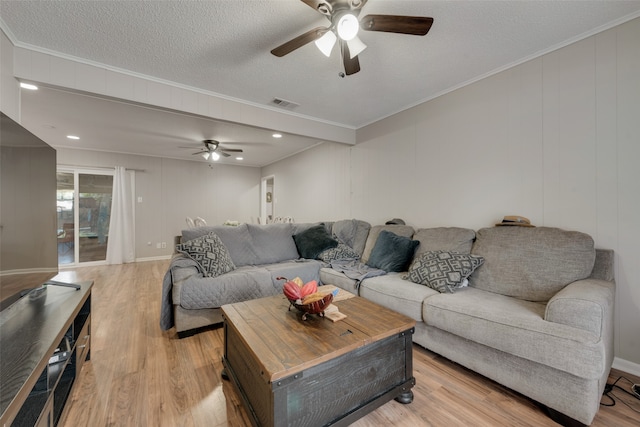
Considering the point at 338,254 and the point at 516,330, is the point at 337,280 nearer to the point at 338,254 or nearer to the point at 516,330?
the point at 338,254

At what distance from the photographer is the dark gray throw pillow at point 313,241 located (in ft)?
11.2

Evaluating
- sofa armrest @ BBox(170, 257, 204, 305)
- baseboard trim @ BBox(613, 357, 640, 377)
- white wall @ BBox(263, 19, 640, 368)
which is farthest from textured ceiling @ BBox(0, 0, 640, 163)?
baseboard trim @ BBox(613, 357, 640, 377)

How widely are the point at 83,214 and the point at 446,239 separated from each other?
6.78 meters

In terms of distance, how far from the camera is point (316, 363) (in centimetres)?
117

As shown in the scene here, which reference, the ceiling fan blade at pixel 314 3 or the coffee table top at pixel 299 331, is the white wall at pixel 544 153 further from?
the ceiling fan blade at pixel 314 3

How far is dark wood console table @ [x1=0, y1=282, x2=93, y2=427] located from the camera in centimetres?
87

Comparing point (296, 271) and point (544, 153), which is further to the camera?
point (296, 271)

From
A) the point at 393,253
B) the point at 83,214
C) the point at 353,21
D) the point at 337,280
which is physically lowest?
the point at 337,280

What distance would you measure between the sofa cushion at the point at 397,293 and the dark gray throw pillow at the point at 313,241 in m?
1.00

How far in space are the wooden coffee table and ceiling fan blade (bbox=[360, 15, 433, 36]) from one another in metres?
1.74

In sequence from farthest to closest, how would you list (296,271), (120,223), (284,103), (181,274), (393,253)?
1. (120,223)
2. (284,103)
3. (296,271)
4. (393,253)
5. (181,274)

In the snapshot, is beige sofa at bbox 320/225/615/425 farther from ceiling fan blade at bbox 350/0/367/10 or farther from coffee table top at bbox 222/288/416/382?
ceiling fan blade at bbox 350/0/367/10

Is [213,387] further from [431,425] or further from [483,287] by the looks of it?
[483,287]

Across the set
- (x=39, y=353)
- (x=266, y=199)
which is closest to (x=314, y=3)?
(x=39, y=353)
